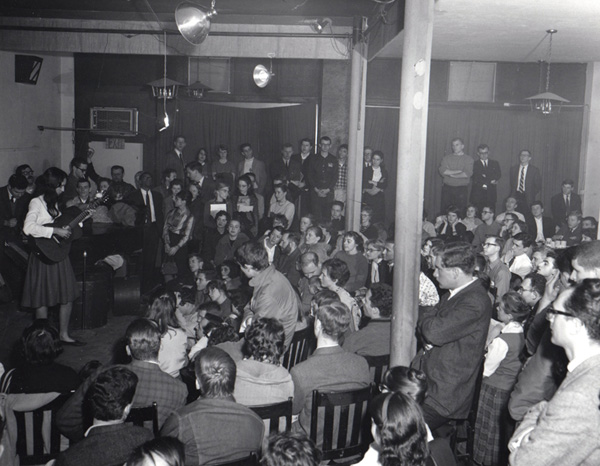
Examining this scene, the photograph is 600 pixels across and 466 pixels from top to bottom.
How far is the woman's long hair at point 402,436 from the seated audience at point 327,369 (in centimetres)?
112

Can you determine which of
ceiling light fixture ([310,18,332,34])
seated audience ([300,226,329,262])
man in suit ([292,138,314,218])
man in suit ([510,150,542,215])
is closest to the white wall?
man in suit ([292,138,314,218])

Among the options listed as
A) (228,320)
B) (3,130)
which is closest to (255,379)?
(228,320)

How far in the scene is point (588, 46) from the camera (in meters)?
8.43

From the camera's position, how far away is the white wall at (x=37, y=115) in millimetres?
10227

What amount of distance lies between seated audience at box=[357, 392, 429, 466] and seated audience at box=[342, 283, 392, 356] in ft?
6.12

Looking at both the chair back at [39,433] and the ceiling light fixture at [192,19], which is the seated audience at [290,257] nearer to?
the ceiling light fixture at [192,19]

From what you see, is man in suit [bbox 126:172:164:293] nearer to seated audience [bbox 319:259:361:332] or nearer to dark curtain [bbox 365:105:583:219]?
seated audience [bbox 319:259:361:332]

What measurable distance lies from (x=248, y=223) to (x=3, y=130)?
4.31 metres

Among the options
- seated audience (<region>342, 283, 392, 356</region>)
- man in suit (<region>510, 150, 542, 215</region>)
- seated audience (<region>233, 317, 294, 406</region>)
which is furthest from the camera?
man in suit (<region>510, 150, 542, 215</region>)

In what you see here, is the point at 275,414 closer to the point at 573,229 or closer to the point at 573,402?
the point at 573,402

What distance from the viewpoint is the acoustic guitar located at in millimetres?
5617

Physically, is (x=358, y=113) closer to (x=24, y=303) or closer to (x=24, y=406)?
(x=24, y=303)

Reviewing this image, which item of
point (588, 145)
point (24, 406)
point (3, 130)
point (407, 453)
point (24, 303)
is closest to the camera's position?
point (407, 453)

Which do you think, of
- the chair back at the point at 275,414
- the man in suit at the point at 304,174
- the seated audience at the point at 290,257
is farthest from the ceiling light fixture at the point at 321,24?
the chair back at the point at 275,414
